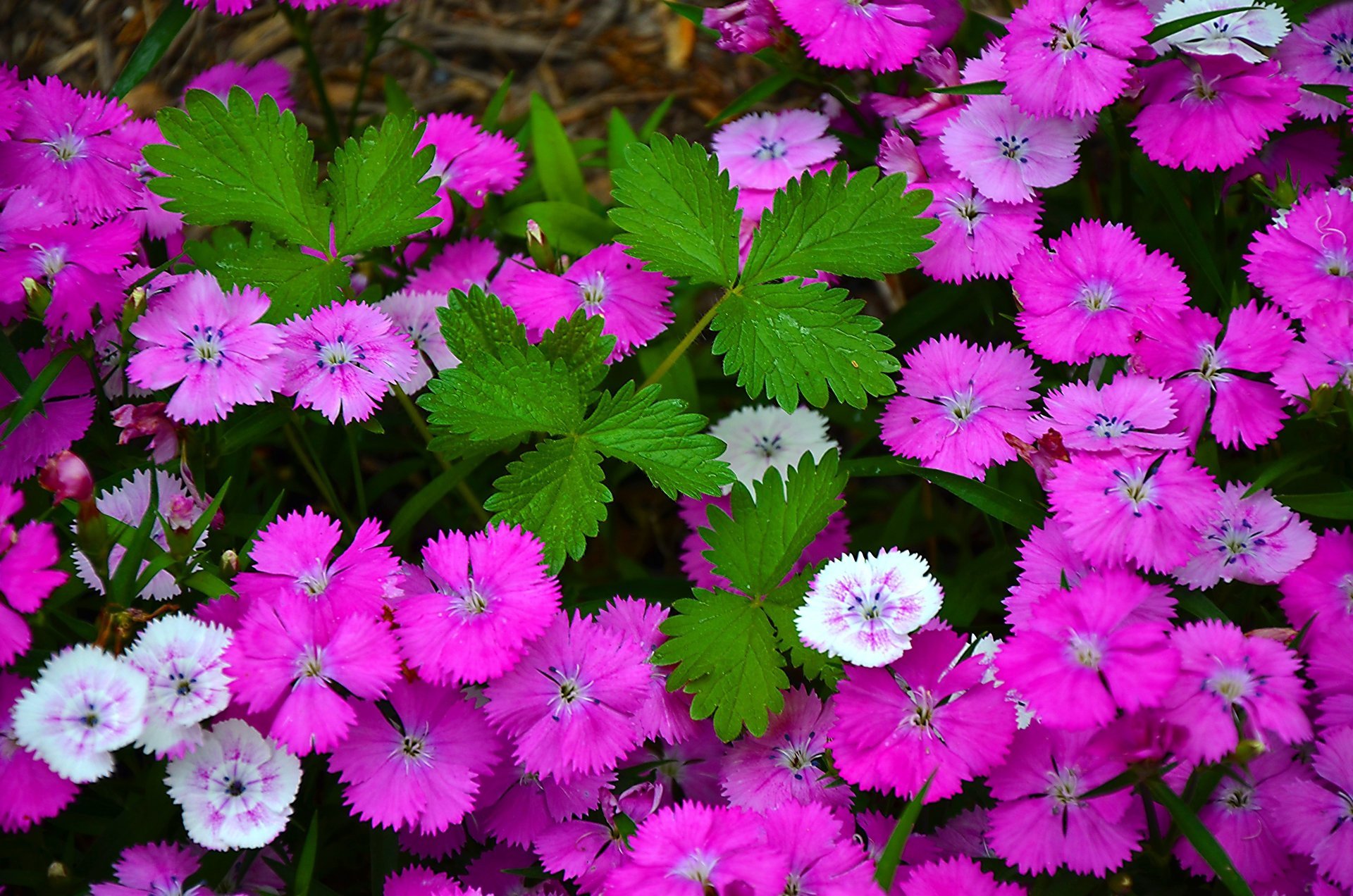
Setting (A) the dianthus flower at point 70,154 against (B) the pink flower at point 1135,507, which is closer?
(B) the pink flower at point 1135,507

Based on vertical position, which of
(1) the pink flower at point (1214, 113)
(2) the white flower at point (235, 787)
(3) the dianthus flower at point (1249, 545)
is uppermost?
(1) the pink flower at point (1214, 113)

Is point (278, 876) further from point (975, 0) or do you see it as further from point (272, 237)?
point (975, 0)

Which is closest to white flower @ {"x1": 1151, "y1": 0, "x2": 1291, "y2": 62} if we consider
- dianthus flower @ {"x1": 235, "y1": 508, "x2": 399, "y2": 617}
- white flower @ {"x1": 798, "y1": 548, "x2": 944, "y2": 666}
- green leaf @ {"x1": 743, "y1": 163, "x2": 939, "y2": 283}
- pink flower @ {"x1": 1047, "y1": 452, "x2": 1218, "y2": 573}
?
green leaf @ {"x1": 743, "y1": 163, "x2": 939, "y2": 283}

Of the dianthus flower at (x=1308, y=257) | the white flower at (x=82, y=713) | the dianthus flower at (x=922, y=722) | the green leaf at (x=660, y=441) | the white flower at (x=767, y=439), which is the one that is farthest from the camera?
the white flower at (x=767, y=439)

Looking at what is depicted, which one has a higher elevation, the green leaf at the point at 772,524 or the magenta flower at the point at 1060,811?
the green leaf at the point at 772,524

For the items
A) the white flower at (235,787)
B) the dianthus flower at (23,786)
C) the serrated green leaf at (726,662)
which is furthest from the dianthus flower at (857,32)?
the dianthus flower at (23,786)

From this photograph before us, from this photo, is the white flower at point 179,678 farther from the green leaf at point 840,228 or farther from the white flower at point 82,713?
the green leaf at point 840,228

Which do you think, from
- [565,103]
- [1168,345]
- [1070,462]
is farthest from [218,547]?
[565,103]
